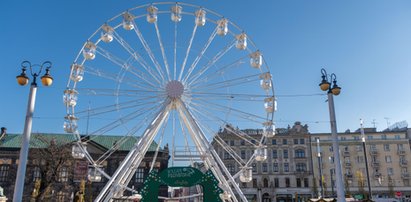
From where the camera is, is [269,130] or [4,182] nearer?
[269,130]

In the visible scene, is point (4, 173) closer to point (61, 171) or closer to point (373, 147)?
point (61, 171)

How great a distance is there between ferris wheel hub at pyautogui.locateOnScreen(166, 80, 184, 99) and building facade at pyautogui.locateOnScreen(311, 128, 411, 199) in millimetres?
68068

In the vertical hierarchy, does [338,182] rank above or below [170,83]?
below

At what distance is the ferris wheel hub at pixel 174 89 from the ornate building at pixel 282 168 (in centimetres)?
6103

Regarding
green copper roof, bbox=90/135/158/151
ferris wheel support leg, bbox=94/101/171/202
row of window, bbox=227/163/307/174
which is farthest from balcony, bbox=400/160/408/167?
ferris wheel support leg, bbox=94/101/171/202

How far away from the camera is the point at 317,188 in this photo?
278 ft

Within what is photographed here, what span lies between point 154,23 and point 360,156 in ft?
243

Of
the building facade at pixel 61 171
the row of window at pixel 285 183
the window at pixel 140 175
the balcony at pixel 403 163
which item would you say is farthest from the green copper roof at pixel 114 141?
the balcony at pixel 403 163

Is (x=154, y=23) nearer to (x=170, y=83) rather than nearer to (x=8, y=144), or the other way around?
(x=170, y=83)

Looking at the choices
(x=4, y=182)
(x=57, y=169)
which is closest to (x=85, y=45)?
(x=57, y=169)

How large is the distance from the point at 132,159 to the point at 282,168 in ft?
229

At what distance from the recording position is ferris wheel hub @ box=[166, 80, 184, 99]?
967 inches

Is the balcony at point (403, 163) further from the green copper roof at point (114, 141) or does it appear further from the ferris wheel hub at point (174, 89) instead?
the ferris wheel hub at point (174, 89)

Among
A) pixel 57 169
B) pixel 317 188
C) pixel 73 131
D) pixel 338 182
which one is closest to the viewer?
pixel 338 182
